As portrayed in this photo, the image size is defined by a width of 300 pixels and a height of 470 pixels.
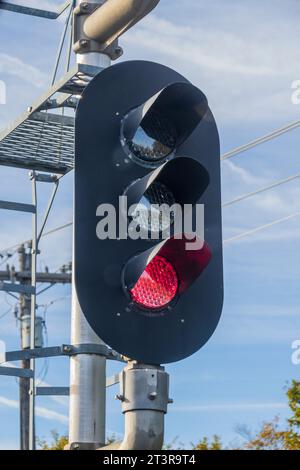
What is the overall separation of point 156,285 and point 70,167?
154 inches

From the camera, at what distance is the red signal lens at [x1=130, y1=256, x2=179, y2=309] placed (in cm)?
348

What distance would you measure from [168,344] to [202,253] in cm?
31

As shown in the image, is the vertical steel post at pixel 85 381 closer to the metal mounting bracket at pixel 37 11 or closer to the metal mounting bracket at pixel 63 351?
the metal mounting bracket at pixel 63 351

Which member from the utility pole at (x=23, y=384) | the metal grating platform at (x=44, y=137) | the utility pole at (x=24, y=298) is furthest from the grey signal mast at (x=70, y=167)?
the utility pole at (x=23, y=384)

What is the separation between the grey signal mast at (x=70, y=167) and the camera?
10.9 feet

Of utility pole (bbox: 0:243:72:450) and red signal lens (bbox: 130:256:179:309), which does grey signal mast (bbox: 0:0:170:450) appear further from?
utility pole (bbox: 0:243:72:450)

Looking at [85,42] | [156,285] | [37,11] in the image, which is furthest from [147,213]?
[37,11]

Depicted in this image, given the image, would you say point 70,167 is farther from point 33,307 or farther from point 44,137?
point 33,307

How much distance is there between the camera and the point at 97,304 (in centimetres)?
335

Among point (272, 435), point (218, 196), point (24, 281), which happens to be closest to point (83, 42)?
point (218, 196)

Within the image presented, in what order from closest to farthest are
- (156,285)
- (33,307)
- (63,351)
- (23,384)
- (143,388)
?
1. (143,388)
2. (156,285)
3. (63,351)
4. (33,307)
5. (23,384)

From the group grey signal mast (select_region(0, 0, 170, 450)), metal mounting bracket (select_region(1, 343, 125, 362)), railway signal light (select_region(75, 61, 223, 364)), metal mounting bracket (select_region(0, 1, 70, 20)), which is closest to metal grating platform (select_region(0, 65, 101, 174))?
grey signal mast (select_region(0, 0, 170, 450))

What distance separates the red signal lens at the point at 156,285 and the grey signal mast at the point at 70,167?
0.21 m

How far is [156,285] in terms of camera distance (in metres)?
3.55
